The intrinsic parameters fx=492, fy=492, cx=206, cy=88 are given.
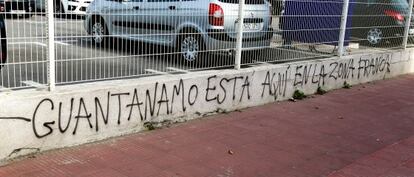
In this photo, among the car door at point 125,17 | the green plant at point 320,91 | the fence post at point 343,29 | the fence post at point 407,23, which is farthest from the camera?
the fence post at point 407,23

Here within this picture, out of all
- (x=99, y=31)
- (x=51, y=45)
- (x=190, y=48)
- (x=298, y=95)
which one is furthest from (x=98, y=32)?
(x=298, y=95)

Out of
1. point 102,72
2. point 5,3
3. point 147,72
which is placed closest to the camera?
point 5,3

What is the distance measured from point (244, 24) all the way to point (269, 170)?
8.74 feet

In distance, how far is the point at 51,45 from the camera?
15.6ft

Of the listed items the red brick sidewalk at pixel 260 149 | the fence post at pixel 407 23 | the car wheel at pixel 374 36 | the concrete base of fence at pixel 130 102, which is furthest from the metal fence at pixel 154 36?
the fence post at pixel 407 23

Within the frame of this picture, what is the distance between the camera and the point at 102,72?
211 inches

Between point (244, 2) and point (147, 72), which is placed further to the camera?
point (244, 2)

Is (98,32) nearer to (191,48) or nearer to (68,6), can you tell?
(68,6)

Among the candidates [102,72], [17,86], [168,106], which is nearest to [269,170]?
[168,106]

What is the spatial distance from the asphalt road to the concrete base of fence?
13 centimetres

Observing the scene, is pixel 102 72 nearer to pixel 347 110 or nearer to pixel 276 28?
pixel 276 28

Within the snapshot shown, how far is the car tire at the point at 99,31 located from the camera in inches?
202

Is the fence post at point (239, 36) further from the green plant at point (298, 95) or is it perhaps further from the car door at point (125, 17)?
the car door at point (125, 17)

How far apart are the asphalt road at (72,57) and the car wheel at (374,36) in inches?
206
